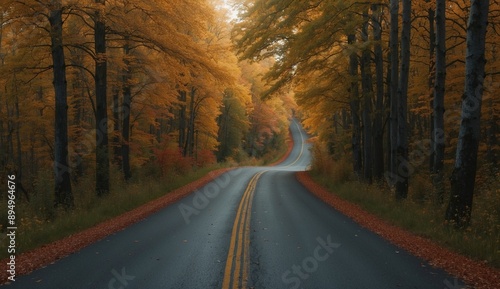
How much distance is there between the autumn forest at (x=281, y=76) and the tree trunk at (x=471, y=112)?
3cm

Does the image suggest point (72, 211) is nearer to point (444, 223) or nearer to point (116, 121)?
point (116, 121)

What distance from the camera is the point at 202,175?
86.3 ft

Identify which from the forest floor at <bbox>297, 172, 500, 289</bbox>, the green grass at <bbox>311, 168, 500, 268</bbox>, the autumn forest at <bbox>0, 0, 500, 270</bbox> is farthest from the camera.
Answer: the autumn forest at <bbox>0, 0, 500, 270</bbox>

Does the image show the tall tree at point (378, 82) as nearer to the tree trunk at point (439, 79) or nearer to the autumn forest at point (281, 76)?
the autumn forest at point (281, 76)

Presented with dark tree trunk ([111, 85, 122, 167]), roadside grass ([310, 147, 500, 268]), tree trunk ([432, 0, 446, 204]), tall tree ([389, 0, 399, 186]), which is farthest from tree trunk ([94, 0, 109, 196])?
tree trunk ([432, 0, 446, 204])

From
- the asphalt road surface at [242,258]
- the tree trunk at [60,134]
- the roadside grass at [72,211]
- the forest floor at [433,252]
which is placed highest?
the tree trunk at [60,134]

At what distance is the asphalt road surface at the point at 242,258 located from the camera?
6156 millimetres

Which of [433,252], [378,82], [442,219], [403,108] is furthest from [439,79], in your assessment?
[433,252]

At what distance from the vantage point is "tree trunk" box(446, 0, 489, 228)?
858 centimetres

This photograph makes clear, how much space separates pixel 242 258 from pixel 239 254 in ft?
0.99

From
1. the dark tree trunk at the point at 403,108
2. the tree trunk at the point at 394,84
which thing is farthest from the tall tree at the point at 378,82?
the dark tree trunk at the point at 403,108

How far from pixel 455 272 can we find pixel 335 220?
4966mm

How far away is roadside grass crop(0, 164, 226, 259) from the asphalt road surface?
173 cm

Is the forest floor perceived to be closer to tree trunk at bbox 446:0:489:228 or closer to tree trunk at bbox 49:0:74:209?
tree trunk at bbox 446:0:489:228
